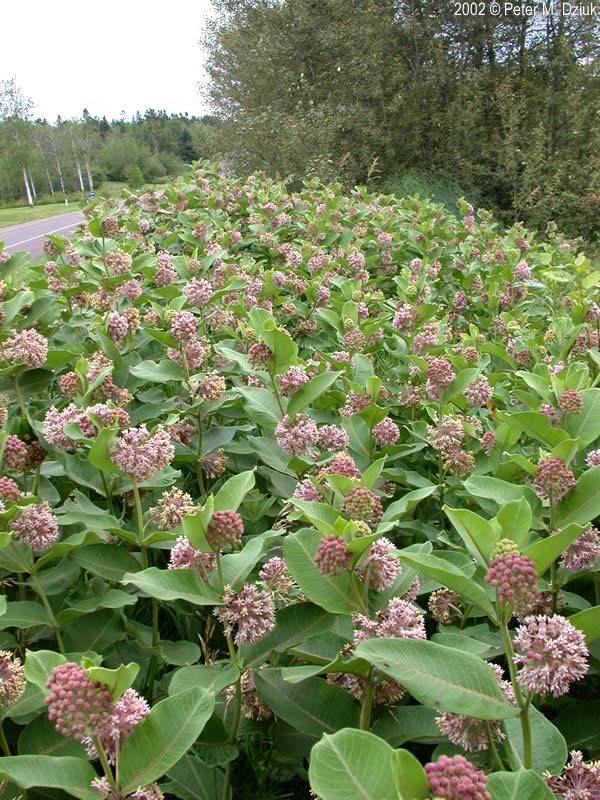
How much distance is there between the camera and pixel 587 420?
5.41ft

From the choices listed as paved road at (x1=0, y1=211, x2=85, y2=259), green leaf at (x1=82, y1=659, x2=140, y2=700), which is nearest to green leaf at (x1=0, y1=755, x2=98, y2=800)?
green leaf at (x1=82, y1=659, x2=140, y2=700)

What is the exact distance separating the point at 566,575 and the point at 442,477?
60 cm

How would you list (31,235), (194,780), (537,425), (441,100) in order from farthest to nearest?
(31,235) → (441,100) → (537,425) → (194,780)

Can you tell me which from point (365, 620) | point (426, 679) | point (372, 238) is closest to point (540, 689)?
point (426, 679)

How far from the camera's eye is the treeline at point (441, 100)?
15562 millimetres

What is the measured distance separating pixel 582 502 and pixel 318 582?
→ 1.78 ft

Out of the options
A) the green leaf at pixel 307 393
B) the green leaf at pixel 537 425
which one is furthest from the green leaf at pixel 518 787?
the green leaf at pixel 307 393

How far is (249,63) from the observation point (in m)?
19.9

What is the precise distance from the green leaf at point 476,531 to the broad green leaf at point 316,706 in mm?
332

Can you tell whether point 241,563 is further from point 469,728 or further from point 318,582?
point 469,728

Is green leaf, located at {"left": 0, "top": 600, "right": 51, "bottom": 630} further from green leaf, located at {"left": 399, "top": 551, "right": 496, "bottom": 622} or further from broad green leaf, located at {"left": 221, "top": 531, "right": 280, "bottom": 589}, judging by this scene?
green leaf, located at {"left": 399, "top": 551, "right": 496, "bottom": 622}

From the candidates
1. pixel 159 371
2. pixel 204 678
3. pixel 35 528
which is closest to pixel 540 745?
pixel 204 678

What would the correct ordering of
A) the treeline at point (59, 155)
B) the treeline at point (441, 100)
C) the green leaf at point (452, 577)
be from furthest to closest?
the treeline at point (59, 155) → the treeline at point (441, 100) → the green leaf at point (452, 577)

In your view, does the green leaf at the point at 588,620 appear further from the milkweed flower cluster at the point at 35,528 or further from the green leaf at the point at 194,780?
the milkweed flower cluster at the point at 35,528
